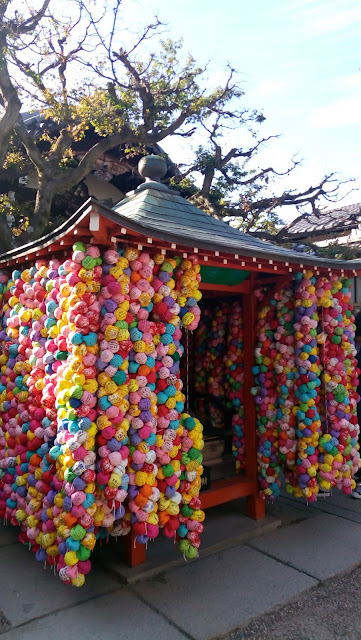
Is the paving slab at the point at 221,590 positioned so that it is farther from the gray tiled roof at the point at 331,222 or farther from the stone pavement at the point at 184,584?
the gray tiled roof at the point at 331,222

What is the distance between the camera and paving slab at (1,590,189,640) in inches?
119

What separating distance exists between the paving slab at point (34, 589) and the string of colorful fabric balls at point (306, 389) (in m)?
1.91

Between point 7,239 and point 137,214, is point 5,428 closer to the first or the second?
point 137,214

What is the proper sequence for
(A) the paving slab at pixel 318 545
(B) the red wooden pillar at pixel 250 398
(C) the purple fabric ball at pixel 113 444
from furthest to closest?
(B) the red wooden pillar at pixel 250 398 → (A) the paving slab at pixel 318 545 → (C) the purple fabric ball at pixel 113 444

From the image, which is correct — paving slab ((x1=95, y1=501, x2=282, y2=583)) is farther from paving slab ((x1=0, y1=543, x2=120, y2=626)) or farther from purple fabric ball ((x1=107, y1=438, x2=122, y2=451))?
purple fabric ball ((x1=107, y1=438, x2=122, y2=451))

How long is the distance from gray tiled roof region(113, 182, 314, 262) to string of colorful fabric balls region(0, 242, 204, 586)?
0.26 metres

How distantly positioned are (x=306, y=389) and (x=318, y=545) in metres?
1.44

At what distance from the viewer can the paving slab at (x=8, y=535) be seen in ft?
14.3

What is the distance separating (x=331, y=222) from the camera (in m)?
13.0

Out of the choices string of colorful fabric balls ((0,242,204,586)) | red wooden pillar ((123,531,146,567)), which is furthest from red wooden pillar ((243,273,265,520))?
red wooden pillar ((123,531,146,567))

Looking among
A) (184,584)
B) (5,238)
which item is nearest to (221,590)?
(184,584)

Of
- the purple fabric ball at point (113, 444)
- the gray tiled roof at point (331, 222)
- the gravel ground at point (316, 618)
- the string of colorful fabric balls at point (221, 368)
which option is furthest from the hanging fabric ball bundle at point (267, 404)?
the gray tiled roof at point (331, 222)

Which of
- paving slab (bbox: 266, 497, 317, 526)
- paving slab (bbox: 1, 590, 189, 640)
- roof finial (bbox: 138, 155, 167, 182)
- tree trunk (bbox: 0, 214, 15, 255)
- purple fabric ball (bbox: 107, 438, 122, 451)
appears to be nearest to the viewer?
paving slab (bbox: 1, 590, 189, 640)

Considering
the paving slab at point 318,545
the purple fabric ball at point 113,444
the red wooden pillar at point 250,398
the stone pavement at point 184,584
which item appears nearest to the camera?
the stone pavement at point 184,584
